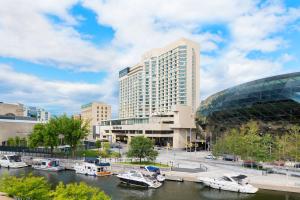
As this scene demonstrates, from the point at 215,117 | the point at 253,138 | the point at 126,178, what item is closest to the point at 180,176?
the point at 126,178

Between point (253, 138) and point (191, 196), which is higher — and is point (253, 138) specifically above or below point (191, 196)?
above

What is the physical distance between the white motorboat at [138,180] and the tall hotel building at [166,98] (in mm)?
72794

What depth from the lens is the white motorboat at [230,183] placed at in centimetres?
4180

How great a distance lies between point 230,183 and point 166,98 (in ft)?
441

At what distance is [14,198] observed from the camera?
91.6 feet

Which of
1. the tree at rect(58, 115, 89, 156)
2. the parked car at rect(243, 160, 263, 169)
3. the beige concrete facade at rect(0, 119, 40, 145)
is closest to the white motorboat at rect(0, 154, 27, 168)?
the tree at rect(58, 115, 89, 156)

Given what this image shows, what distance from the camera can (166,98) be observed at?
178 meters

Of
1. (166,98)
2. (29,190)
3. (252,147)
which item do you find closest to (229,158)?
(252,147)

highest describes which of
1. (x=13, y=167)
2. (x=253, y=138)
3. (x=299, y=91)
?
(x=299, y=91)

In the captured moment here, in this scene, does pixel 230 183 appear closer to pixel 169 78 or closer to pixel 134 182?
pixel 134 182

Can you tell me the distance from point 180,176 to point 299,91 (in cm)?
3797

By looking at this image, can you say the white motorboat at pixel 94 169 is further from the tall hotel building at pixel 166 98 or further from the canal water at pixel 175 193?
the tall hotel building at pixel 166 98

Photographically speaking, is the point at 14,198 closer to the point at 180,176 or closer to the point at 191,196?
the point at 191,196

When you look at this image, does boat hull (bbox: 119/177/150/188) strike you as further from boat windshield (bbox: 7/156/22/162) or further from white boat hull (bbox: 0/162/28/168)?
boat windshield (bbox: 7/156/22/162)
